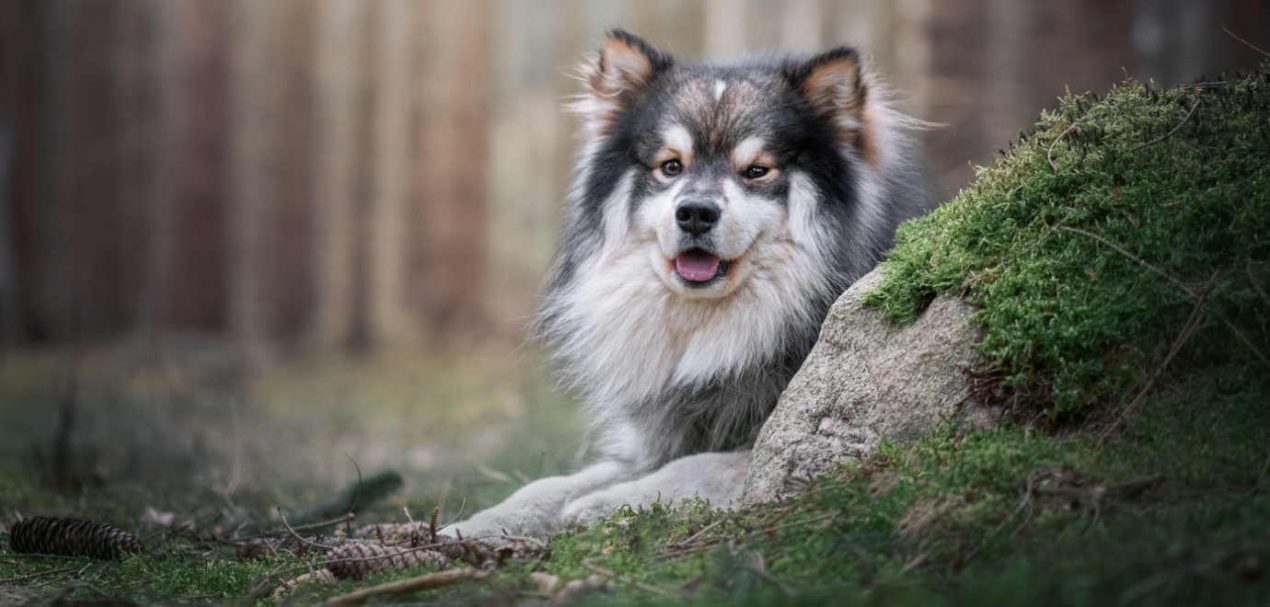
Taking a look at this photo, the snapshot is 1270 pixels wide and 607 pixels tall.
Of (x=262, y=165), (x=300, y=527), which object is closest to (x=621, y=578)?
(x=300, y=527)

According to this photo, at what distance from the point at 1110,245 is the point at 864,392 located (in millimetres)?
837

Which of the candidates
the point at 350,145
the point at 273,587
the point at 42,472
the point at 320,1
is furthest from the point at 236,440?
the point at 320,1

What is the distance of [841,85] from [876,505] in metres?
2.18

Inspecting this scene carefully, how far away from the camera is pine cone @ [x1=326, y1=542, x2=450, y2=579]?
3.75 metres

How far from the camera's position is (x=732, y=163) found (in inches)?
188

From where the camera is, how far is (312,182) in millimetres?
18078

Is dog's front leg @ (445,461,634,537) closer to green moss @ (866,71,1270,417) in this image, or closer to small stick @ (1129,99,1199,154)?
green moss @ (866,71,1270,417)

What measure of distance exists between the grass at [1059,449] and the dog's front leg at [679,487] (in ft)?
0.70

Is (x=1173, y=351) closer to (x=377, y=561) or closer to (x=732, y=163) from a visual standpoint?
(x=732, y=163)

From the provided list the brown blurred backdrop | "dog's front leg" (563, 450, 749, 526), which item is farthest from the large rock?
the brown blurred backdrop

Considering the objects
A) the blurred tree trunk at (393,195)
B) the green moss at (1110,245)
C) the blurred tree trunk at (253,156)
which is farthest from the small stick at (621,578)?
the blurred tree trunk at (253,156)

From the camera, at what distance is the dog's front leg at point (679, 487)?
14.3 feet

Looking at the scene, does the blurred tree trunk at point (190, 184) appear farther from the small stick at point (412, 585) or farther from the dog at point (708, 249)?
the small stick at point (412, 585)

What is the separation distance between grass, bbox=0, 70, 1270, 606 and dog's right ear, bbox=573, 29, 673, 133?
1551 millimetres
